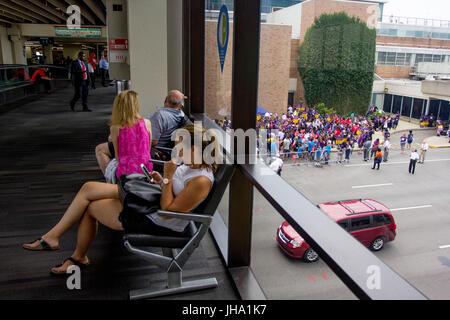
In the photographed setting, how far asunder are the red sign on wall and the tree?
715 cm

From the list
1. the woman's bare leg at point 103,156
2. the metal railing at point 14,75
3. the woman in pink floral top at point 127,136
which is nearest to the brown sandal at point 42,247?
the woman in pink floral top at point 127,136

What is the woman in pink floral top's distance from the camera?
2.74 m

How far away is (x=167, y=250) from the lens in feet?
7.34

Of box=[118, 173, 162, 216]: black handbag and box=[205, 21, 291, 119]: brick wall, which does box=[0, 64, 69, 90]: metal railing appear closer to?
box=[118, 173, 162, 216]: black handbag

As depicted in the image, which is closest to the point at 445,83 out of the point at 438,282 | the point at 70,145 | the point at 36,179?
the point at 438,282

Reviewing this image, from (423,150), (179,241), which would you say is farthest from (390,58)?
(179,241)

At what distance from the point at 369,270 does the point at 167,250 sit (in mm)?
1421

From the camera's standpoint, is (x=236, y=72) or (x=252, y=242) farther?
(x=252, y=242)

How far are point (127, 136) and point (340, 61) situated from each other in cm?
193

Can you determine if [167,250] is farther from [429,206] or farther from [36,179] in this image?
[36,179]

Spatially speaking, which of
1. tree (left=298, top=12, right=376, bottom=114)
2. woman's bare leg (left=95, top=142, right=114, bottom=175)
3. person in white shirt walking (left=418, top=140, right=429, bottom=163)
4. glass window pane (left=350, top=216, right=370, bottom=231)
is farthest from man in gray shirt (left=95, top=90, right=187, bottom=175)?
person in white shirt walking (left=418, top=140, right=429, bottom=163)

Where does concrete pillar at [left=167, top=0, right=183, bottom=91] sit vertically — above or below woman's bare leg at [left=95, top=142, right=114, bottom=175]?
above

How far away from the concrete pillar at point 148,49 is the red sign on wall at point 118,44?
171 centimetres

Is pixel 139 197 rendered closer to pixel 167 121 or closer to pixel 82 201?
pixel 82 201
